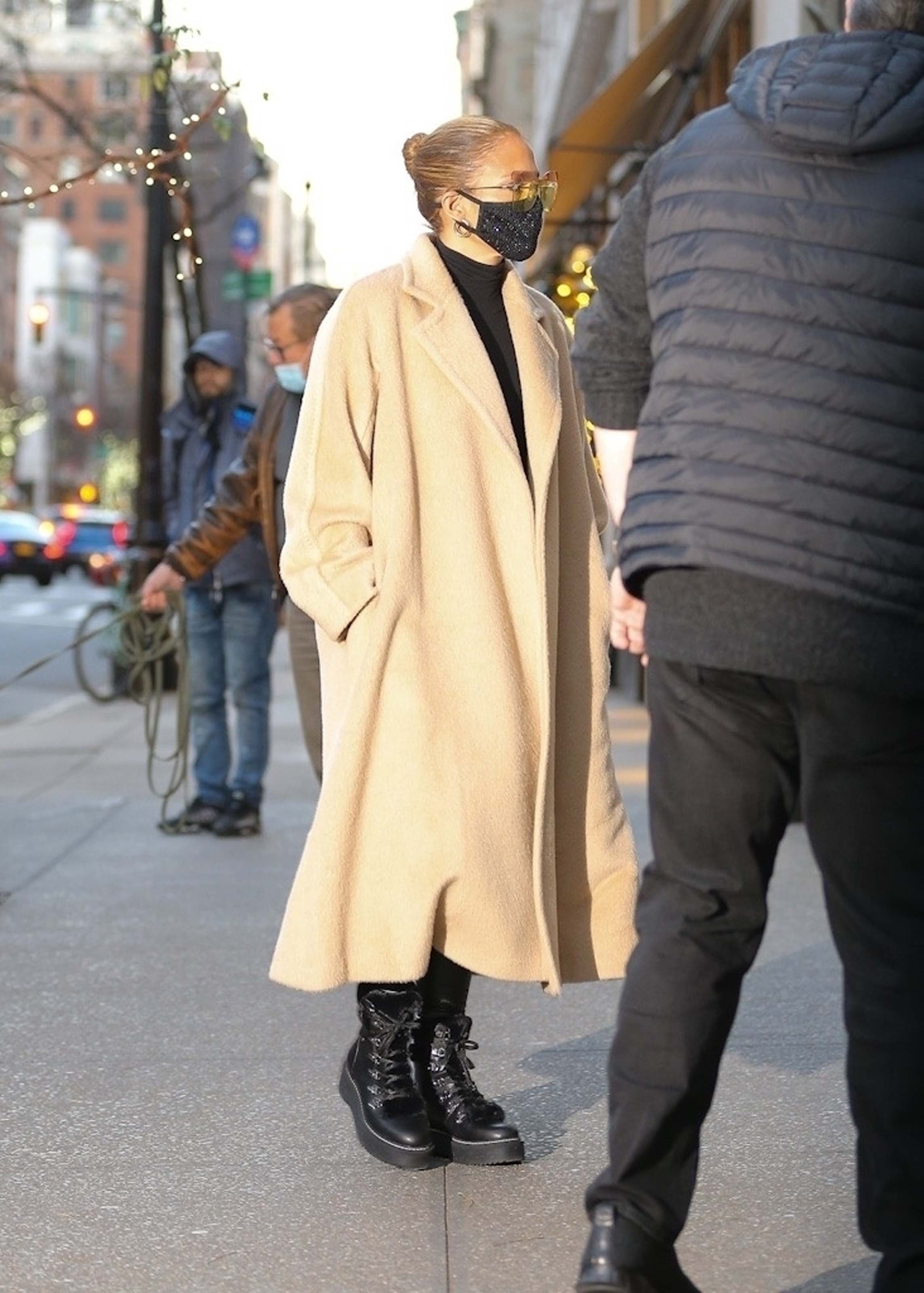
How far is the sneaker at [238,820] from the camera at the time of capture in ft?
30.3

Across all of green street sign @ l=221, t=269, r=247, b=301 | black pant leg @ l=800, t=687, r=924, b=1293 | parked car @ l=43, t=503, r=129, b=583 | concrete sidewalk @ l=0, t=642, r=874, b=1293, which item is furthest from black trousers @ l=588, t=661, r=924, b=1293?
parked car @ l=43, t=503, r=129, b=583

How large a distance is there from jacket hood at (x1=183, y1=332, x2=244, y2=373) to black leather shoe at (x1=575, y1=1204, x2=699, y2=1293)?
649cm

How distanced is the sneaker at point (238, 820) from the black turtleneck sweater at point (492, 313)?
5.10 m

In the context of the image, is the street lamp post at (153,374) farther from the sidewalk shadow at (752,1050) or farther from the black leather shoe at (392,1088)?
the black leather shoe at (392,1088)

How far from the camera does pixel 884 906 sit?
3031 mm

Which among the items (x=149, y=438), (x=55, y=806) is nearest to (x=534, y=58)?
(x=149, y=438)

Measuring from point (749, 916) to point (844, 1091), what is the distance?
188cm

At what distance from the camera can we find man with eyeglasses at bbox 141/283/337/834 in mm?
6723

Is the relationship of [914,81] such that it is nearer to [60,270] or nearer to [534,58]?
[534,58]

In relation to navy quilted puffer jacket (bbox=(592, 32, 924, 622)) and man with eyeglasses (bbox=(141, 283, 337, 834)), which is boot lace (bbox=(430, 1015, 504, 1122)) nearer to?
navy quilted puffer jacket (bbox=(592, 32, 924, 622))

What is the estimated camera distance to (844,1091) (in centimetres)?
488

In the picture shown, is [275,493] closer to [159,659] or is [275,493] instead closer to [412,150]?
[159,659]

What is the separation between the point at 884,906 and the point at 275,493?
15.9ft

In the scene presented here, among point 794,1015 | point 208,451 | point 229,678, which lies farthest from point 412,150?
point 229,678
